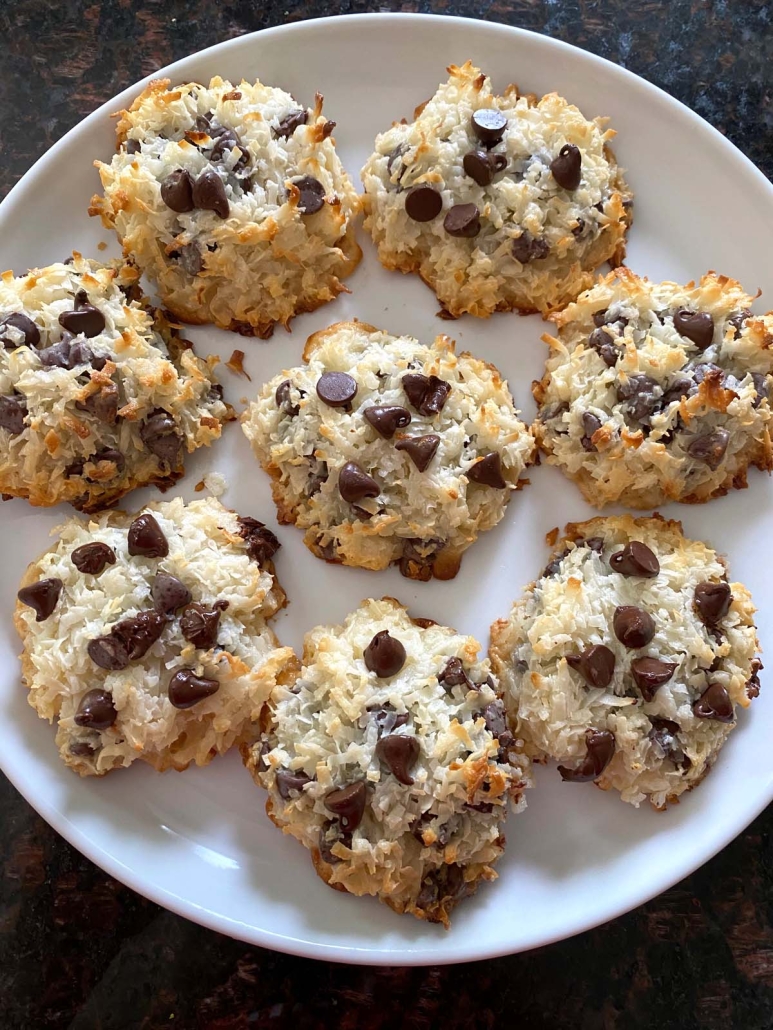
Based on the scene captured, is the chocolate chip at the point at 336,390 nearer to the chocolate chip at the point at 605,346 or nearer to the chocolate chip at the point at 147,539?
the chocolate chip at the point at 147,539

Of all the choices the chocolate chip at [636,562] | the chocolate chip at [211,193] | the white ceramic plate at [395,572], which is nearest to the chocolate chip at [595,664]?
the chocolate chip at [636,562]

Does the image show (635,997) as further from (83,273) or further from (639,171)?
(83,273)

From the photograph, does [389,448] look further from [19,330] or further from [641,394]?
[19,330]

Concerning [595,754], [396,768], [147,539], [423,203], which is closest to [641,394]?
[423,203]

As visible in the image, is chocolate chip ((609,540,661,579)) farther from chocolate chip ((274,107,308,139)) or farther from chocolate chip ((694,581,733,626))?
chocolate chip ((274,107,308,139))

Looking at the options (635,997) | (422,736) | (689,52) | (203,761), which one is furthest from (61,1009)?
(689,52)

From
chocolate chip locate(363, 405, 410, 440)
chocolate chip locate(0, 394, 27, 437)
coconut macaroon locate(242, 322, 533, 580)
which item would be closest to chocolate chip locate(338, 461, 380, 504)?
coconut macaroon locate(242, 322, 533, 580)
